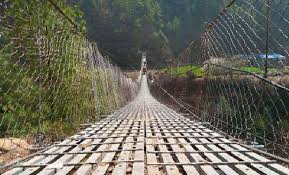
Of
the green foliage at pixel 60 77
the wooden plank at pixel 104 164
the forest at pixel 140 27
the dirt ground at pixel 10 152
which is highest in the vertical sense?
the forest at pixel 140 27

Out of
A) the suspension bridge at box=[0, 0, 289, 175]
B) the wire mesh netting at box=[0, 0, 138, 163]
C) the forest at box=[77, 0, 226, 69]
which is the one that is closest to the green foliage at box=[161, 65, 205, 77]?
the suspension bridge at box=[0, 0, 289, 175]

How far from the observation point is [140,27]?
44.2 metres

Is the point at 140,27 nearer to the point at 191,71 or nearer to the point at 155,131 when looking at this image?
the point at 191,71

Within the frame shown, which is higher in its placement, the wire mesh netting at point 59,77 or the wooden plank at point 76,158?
the wire mesh netting at point 59,77

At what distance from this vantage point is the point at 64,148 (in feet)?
10.9

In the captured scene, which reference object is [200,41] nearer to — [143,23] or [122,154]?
[122,154]

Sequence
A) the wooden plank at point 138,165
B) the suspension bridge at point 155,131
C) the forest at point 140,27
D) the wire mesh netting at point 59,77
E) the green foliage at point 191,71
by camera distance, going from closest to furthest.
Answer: the wooden plank at point 138,165, the suspension bridge at point 155,131, the wire mesh netting at point 59,77, the green foliage at point 191,71, the forest at point 140,27

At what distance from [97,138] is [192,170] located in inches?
63.6

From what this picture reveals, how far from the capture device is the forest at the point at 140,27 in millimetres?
40500

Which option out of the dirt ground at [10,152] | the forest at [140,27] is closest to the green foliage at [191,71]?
the dirt ground at [10,152]

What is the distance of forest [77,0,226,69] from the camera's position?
40.5 metres

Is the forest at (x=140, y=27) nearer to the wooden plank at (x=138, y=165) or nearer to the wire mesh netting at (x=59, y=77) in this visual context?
the wire mesh netting at (x=59, y=77)

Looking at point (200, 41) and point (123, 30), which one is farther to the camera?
point (123, 30)

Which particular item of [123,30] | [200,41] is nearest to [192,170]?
[200,41]
